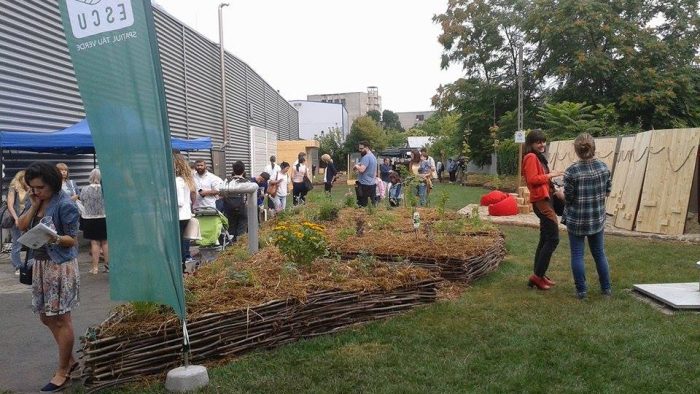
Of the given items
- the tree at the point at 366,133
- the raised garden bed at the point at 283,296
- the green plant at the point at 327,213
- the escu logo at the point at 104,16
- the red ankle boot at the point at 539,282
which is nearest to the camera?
the escu logo at the point at 104,16

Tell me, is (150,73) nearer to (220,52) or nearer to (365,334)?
(365,334)

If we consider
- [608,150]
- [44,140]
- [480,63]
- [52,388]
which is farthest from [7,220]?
[480,63]

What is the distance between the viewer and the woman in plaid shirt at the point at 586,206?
6.18 metres

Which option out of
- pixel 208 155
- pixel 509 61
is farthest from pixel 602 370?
pixel 509 61

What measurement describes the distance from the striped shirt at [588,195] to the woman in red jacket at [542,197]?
0.99 ft

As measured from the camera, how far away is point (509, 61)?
3438 centimetres

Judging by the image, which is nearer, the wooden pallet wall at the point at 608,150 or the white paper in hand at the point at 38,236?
the white paper in hand at the point at 38,236

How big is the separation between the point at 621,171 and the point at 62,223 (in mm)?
11792

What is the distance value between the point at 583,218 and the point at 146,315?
14.3 ft

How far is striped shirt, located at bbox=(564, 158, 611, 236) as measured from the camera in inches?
Result: 243

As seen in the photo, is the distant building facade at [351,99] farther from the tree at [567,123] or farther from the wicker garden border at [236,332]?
the wicker garden border at [236,332]

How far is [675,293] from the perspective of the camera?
6027mm

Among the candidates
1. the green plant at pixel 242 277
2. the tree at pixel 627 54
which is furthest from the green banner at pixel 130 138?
the tree at pixel 627 54

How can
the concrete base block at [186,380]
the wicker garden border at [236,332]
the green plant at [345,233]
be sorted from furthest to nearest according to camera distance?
the green plant at [345,233] → the wicker garden border at [236,332] → the concrete base block at [186,380]
